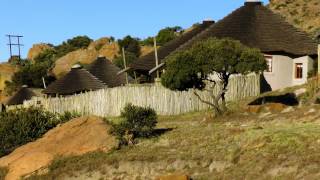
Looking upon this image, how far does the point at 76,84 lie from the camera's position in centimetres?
4512

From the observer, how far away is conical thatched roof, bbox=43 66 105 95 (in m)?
44.9

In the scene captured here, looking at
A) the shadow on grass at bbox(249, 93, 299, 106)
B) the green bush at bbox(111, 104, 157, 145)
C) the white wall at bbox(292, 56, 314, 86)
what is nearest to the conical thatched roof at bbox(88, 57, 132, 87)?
the white wall at bbox(292, 56, 314, 86)

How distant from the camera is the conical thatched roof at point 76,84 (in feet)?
147

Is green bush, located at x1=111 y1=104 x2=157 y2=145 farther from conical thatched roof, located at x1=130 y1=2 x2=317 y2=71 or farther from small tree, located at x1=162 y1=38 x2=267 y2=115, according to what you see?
conical thatched roof, located at x1=130 y1=2 x2=317 y2=71

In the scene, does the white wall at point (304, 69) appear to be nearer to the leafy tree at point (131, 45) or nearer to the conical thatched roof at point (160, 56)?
the conical thatched roof at point (160, 56)

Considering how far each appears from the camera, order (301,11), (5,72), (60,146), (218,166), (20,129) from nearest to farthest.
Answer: (218,166) < (60,146) < (20,129) < (301,11) < (5,72)

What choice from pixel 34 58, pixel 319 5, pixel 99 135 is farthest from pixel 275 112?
pixel 34 58

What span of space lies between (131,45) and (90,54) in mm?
7130

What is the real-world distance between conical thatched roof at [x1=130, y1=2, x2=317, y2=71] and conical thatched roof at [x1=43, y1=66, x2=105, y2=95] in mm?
8803

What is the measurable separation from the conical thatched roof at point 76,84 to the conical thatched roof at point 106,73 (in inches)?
154

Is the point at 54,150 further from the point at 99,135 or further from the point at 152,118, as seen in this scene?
the point at 152,118

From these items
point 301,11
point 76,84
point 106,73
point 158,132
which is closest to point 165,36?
point 301,11

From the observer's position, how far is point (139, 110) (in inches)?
852

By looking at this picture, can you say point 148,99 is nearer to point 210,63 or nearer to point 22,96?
point 210,63
